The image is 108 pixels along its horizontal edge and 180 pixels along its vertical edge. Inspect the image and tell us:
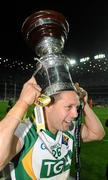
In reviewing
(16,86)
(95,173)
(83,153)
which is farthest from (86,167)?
(16,86)

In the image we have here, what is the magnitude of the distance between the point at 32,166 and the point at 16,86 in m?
61.2

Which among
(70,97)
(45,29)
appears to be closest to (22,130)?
(70,97)

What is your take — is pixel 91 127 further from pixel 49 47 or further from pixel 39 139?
pixel 49 47

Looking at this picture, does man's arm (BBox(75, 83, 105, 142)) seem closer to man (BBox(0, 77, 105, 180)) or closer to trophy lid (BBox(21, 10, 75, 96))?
man (BBox(0, 77, 105, 180))

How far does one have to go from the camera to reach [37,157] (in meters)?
3.38

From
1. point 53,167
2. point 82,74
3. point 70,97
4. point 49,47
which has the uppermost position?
point 82,74

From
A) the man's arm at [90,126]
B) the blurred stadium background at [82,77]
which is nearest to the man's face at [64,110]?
the man's arm at [90,126]

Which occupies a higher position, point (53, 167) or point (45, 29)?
point (45, 29)

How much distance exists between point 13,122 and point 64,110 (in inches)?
20.4

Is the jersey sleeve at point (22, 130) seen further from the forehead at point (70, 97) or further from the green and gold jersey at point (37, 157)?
the forehead at point (70, 97)

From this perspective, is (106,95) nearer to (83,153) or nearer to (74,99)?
(83,153)

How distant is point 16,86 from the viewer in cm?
6425

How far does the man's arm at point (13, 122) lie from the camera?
2906mm

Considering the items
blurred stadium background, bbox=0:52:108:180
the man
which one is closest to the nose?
the man
